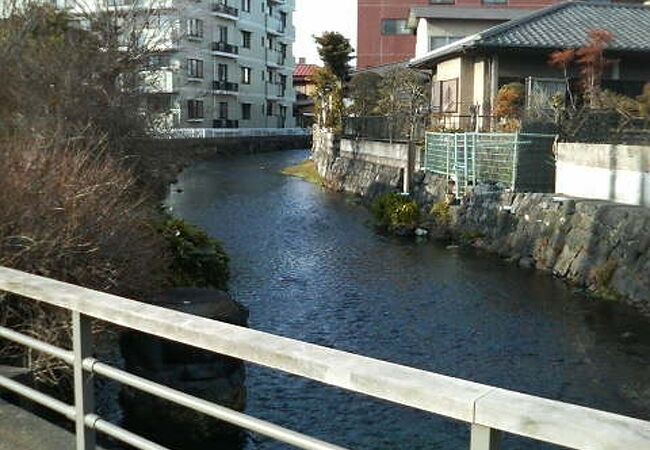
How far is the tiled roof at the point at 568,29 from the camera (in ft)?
78.6

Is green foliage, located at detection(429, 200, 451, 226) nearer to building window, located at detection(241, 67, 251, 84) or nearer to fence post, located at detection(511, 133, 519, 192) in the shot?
fence post, located at detection(511, 133, 519, 192)

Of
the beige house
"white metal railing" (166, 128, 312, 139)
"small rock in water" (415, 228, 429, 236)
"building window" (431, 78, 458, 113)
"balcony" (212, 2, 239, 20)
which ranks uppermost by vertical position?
"balcony" (212, 2, 239, 20)

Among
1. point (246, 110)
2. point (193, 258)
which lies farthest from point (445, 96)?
point (246, 110)

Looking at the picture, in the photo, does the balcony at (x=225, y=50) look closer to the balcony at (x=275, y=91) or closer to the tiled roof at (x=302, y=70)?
the balcony at (x=275, y=91)

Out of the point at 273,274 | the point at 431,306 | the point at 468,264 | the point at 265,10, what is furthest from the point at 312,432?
the point at 265,10

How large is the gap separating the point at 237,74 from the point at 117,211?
57070 mm

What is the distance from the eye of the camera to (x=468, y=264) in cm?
1622

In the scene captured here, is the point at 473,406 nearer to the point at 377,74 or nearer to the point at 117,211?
the point at 117,211

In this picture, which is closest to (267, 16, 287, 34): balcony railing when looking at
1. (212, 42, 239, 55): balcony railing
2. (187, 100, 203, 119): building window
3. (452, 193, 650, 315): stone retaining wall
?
(212, 42, 239, 55): balcony railing

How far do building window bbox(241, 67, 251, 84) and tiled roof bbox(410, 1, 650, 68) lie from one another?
37.3m

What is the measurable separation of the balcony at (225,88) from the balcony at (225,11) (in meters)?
5.17

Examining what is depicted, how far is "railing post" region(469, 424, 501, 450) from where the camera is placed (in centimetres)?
193

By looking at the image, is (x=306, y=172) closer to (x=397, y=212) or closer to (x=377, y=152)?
(x=377, y=152)

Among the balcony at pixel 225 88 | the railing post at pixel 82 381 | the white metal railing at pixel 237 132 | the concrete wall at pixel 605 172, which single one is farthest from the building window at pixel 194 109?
the railing post at pixel 82 381
